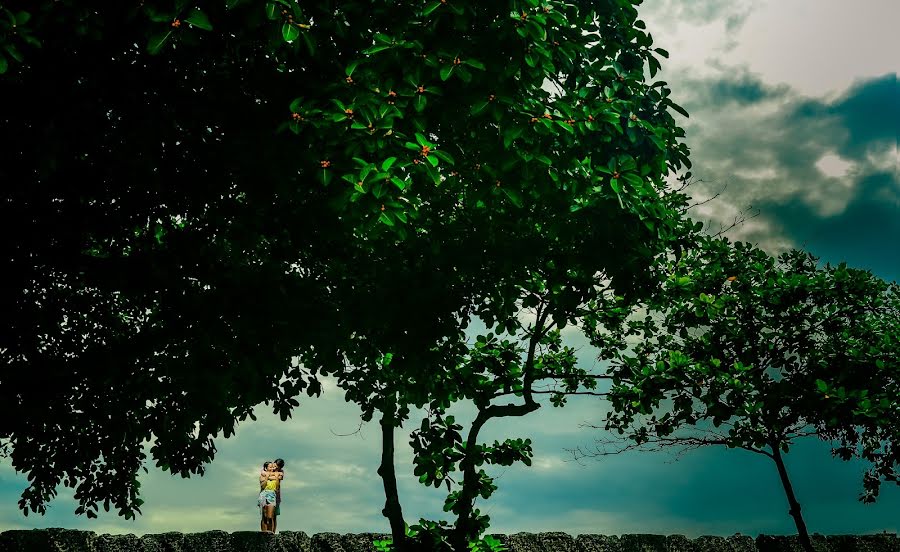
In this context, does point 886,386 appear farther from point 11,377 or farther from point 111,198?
point 11,377

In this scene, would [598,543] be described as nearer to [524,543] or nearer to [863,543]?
[524,543]

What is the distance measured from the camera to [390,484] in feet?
46.5

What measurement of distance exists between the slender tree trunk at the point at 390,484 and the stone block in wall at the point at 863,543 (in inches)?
496

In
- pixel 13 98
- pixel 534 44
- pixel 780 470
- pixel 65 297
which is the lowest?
pixel 780 470

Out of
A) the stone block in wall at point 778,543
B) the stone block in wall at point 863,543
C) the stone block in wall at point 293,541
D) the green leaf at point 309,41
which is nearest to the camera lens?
the green leaf at point 309,41

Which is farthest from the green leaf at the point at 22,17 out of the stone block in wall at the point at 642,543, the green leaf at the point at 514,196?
the stone block in wall at the point at 642,543

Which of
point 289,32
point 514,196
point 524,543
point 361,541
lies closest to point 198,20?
point 289,32

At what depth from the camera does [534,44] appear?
7.59 m

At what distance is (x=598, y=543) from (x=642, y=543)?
124 cm

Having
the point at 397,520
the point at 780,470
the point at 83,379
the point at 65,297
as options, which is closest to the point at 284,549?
the point at 397,520

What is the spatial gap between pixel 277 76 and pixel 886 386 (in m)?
12.7

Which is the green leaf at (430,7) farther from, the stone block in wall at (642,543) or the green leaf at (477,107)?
the stone block in wall at (642,543)

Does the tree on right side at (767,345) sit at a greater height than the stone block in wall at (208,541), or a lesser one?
greater

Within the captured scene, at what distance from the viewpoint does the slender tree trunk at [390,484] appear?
44.6ft
